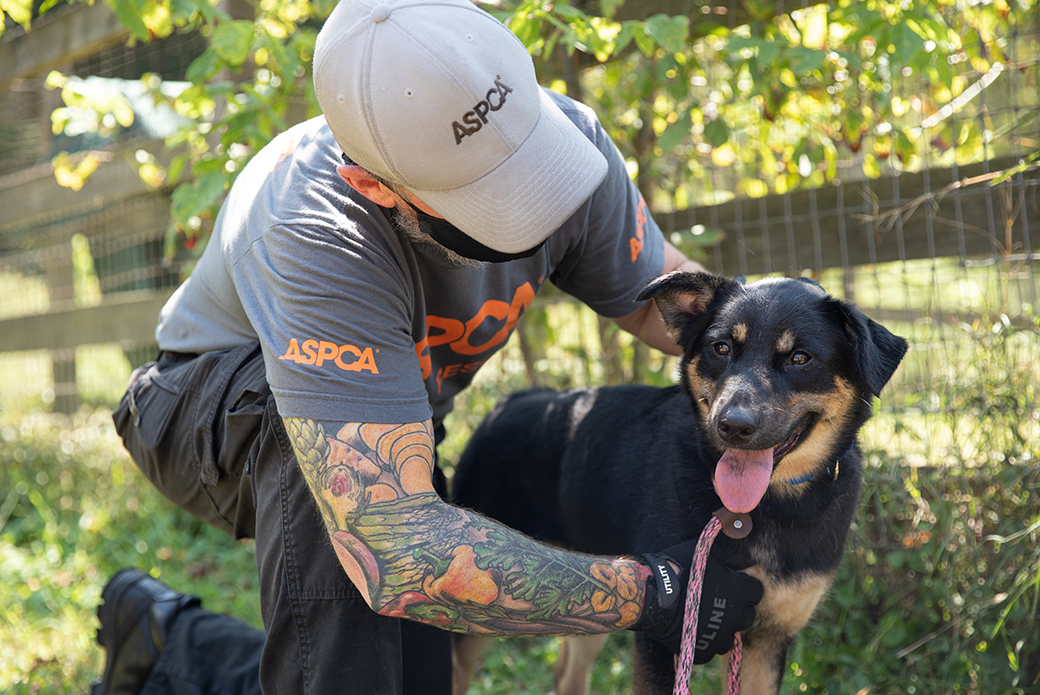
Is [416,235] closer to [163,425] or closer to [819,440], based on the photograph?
[163,425]

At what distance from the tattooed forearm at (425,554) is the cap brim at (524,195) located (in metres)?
0.46

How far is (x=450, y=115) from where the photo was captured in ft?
5.25

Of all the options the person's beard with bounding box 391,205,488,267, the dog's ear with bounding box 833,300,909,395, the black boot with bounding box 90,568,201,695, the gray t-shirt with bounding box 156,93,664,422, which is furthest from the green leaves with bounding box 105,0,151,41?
the dog's ear with bounding box 833,300,909,395

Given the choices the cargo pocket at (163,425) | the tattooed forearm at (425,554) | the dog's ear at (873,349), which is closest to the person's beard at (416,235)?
the tattooed forearm at (425,554)

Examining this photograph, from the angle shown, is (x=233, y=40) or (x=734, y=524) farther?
(x=233, y=40)

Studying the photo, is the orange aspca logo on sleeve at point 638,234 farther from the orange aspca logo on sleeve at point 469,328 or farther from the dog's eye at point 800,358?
the dog's eye at point 800,358

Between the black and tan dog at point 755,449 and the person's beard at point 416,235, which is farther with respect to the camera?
the black and tan dog at point 755,449

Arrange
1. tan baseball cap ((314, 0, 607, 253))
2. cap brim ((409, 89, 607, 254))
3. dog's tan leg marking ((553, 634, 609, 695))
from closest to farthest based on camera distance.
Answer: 1. tan baseball cap ((314, 0, 607, 253))
2. cap brim ((409, 89, 607, 254))
3. dog's tan leg marking ((553, 634, 609, 695))

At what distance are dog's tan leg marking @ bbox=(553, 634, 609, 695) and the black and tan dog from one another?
487mm

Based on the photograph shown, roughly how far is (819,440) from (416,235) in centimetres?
117

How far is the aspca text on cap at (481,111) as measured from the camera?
1.61 m

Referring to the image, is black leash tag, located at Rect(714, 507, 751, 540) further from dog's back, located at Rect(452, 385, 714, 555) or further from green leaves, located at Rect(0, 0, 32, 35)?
green leaves, located at Rect(0, 0, 32, 35)

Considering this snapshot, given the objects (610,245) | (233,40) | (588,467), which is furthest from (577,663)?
(233,40)

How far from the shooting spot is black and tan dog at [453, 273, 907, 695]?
1965 millimetres
